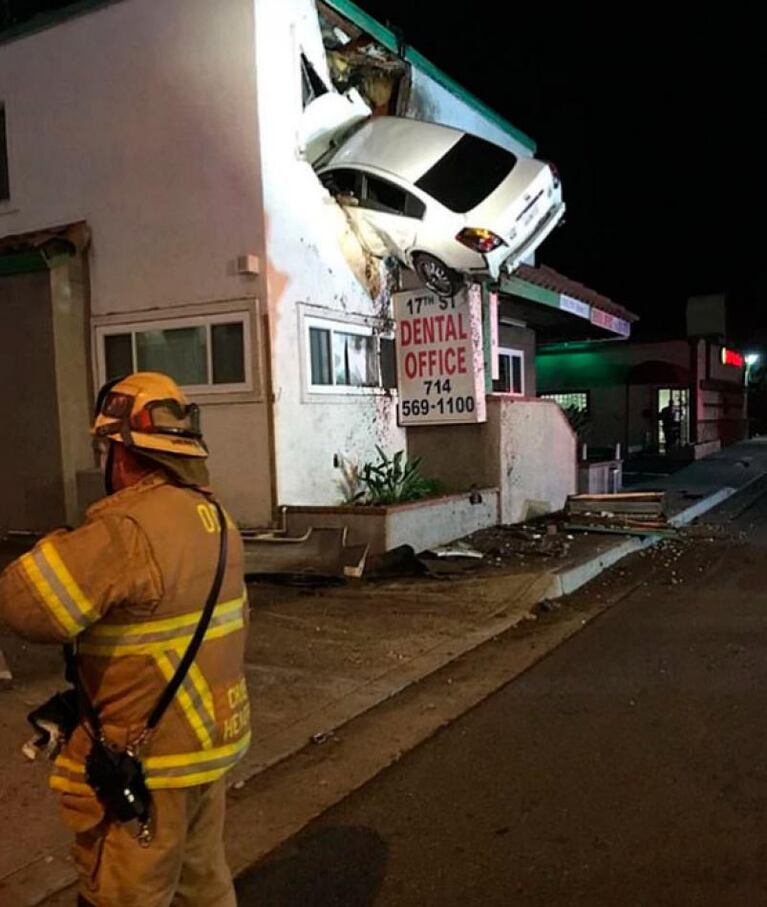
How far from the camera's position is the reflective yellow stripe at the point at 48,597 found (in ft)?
6.73

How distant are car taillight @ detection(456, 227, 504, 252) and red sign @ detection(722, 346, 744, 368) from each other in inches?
891

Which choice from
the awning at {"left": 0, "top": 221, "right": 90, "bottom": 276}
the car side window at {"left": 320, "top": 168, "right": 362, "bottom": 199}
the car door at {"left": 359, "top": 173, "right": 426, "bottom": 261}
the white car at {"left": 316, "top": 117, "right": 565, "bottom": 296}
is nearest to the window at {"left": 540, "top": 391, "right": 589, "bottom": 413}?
the white car at {"left": 316, "top": 117, "right": 565, "bottom": 296}

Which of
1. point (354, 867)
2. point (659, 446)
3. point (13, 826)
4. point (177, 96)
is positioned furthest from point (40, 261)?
point (659, 446)

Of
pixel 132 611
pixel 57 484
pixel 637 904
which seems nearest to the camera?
pixel 132 611

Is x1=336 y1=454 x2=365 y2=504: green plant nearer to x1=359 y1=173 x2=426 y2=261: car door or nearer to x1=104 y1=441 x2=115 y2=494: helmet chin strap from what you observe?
x1=359 y1=173 x2=426 y2=261: car door

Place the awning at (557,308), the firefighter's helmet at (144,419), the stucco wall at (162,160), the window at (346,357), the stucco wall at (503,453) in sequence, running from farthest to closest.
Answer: the awning at (557,308) → the stucco wall at (503,453) → the window at (346,357) → the stucco wall at (162,160) → the firefighter's helmet at (144,419)

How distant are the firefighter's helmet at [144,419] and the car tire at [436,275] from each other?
26.0 ft

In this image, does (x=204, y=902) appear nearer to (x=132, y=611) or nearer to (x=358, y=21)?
(x=132, y=611)

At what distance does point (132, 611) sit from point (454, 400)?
850 cm

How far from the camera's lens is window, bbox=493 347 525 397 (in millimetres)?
14852

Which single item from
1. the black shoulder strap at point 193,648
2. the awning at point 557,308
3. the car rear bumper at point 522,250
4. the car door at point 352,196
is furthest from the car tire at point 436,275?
the black shoulder strap at point 193,648

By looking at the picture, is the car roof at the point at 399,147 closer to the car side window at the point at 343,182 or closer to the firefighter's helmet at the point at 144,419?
the car side window at the point at 343,182

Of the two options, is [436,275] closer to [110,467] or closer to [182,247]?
[182,247]

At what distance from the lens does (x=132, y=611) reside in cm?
218
